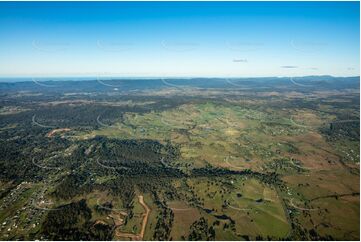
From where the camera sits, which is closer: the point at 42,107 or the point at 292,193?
the point at 292,193

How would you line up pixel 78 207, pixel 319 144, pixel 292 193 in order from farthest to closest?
1. pixel 319 144
2. pixel 292 193
3. pixel 78 207

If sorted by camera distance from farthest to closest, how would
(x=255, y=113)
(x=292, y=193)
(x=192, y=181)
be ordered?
(x=255, y=113)
(x=192, y=181)
(x=292, y=193)

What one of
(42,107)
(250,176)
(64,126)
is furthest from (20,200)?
(42,107)

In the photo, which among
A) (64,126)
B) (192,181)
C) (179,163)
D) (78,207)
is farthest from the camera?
(64,126)

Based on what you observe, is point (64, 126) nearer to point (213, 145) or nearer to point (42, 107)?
point (42, 107)

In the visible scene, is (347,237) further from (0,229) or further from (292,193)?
(0,229)

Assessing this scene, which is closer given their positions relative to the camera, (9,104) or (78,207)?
(78,207)

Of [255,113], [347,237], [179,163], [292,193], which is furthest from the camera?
[255,113]

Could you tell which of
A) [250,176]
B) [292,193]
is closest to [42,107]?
[250,176]
